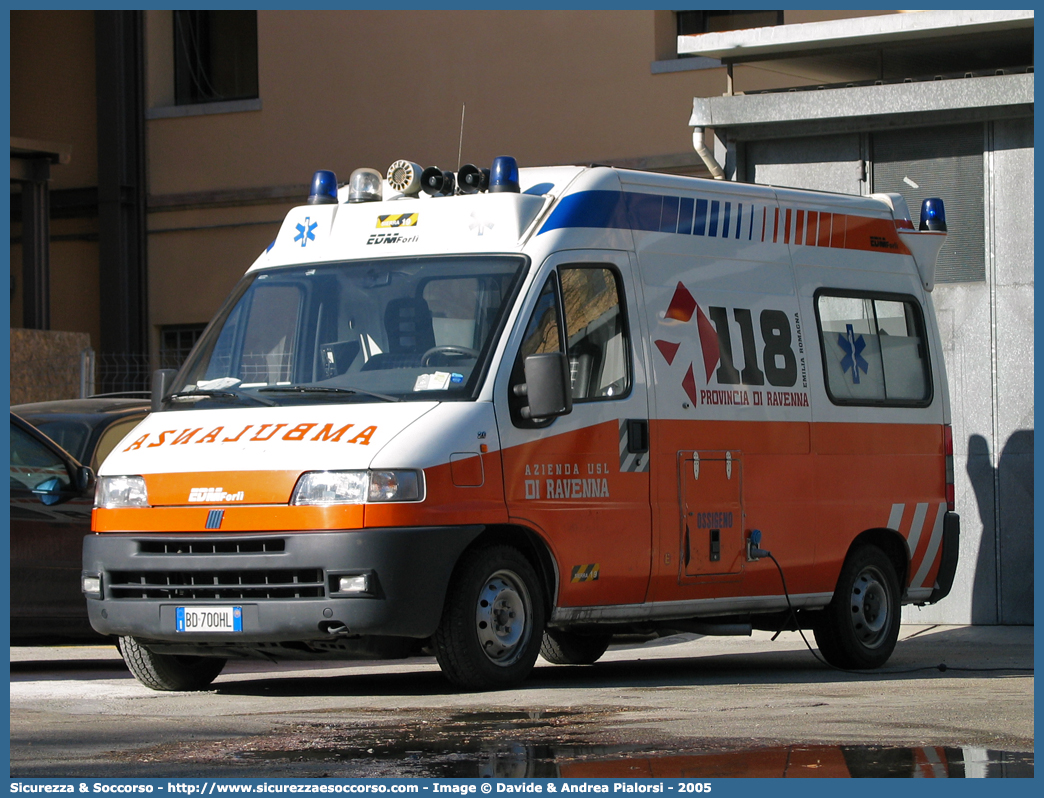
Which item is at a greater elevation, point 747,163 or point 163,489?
point 747,163

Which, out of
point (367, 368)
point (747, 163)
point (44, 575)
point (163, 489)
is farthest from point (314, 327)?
point (747, 163)

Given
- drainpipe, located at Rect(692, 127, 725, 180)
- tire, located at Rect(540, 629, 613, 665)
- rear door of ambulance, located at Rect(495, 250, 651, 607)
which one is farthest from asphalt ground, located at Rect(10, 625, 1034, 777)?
drainpipe, located at Rect(692, 127, 725, 180)

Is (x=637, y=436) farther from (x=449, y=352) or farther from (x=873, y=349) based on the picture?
(x=873, y=349)

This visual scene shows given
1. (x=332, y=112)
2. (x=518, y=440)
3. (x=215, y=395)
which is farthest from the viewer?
(x=332, y=112)

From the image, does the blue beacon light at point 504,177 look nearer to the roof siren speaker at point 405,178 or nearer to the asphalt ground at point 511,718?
the roof siren speaker at point 405,178

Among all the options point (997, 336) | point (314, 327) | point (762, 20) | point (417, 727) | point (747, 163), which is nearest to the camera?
point (417, 727)

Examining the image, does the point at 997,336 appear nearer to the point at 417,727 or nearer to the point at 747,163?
the point at 747,163

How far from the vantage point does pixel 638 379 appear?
32.3 ft

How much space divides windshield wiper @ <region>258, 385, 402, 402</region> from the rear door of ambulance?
0.58 metres

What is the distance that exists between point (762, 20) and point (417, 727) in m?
14.2

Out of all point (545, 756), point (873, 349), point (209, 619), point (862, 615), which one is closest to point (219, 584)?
point (209, 619)

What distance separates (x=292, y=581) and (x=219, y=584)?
1.33 feet

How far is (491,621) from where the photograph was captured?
898 cm

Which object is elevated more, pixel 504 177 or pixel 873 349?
pixel 504 177
